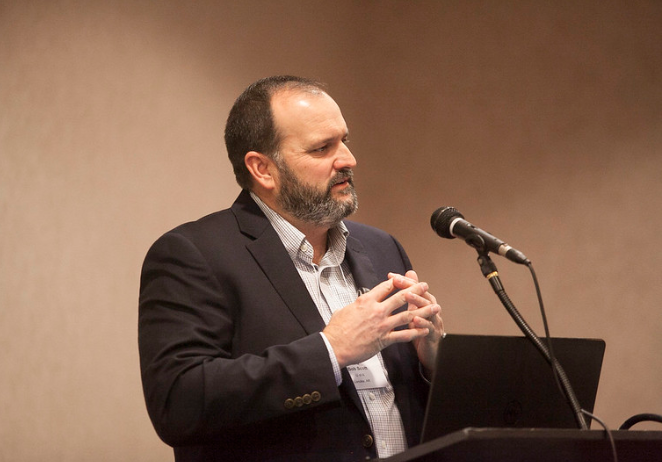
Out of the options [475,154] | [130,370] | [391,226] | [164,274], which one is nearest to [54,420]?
[130,370]

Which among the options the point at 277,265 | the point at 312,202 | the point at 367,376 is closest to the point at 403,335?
the point at 367,376

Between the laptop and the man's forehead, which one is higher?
the man's forehead

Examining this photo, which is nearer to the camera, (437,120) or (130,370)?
(130,370)

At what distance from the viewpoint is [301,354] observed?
5.82 feet

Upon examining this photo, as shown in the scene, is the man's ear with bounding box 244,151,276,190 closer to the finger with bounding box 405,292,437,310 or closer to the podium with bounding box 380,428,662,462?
the finger with bounding box 405,292,437,310

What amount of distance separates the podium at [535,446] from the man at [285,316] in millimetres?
403

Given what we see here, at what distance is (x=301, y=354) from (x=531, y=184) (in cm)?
247

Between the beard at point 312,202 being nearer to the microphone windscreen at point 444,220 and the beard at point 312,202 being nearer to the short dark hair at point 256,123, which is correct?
the short dark hair at point 256,123

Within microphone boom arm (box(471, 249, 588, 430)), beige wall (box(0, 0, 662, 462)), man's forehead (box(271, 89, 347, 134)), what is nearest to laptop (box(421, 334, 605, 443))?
microphone boom arm (box(471, 249, 588, 430))

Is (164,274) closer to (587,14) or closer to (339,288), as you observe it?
(339,288)

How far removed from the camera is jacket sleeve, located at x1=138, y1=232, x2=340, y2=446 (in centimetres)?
174

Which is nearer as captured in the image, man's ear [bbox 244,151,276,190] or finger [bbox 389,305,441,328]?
finger [bbox 389,305,441,328]

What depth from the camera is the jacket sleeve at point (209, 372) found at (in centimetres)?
174

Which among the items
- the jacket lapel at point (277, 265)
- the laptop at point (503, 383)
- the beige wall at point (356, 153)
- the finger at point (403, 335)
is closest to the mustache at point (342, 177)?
the jacket lapel at point (277, 265)
